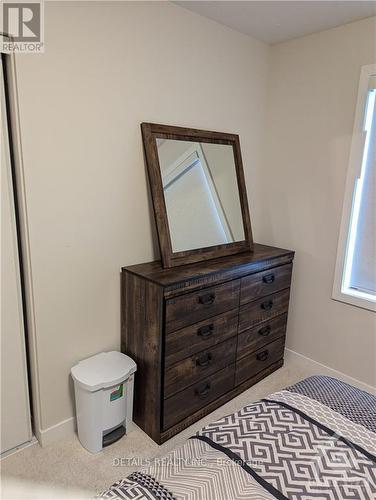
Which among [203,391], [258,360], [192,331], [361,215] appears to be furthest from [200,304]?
[361,215]

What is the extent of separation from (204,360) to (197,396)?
9.0 inches

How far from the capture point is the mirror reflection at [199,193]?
214 centimetres

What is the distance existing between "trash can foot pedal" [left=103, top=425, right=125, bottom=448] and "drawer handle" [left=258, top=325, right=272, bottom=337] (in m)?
1.11

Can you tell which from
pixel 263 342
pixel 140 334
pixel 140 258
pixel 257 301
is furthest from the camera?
pixel 263 342

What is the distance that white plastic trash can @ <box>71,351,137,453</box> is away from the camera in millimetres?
1829

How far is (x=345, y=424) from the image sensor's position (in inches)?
48.6

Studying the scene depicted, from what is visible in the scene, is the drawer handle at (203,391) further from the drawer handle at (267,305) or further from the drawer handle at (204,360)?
the drawer handle at (267,305)

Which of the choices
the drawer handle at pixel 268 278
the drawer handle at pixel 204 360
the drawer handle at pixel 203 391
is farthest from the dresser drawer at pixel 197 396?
the drawer handle at pixel 268 278

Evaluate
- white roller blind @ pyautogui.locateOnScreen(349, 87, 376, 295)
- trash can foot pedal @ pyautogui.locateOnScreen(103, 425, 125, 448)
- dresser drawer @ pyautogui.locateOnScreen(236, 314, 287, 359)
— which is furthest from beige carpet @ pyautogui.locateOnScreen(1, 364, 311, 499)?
white roller blind @ pyautogui.locateOnScreen(349, 87, 376, 295)

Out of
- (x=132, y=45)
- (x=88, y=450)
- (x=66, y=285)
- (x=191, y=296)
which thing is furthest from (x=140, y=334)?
(x=132, y=45)

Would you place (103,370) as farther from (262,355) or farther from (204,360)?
(262,355)

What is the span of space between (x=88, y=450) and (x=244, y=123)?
239cm

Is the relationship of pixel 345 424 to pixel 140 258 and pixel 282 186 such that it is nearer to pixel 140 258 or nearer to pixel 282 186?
pixel 140 258

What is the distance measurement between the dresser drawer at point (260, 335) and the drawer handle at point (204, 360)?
0.29m
